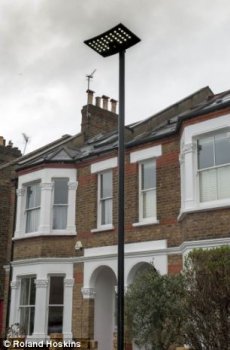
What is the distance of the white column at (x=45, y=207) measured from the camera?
17.7 m

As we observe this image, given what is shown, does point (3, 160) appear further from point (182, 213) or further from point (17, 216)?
point (182, 213)

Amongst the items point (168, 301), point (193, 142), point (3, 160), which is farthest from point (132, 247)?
point (3, 160)

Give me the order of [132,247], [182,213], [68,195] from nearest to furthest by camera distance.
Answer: [182,213]
[132,247]
[68,195]

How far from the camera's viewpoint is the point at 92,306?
1655cm

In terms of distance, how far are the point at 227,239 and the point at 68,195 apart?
7210 mm

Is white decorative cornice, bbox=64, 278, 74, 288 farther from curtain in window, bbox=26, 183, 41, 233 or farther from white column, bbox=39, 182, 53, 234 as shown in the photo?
curtain in window, bbox=26, 183, 41, 233

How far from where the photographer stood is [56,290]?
57.6 feet

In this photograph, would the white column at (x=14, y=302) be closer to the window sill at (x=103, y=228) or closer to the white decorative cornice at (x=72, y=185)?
the window sill at (x=103, y=228)

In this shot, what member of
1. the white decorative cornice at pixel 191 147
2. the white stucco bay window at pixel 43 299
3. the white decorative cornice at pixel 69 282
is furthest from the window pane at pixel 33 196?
the white decorative cornice at pixel 191 147

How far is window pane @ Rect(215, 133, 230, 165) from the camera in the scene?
43.6 feet

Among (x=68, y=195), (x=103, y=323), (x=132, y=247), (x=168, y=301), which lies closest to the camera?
(x=168, y=301)

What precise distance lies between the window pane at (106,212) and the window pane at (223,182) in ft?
15.3

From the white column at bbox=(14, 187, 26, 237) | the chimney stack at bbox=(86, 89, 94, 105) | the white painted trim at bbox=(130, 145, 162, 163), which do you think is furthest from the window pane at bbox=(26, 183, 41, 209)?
the chimney stack at bbox=(86, 89, 94, 105)

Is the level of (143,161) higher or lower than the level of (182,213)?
higher
